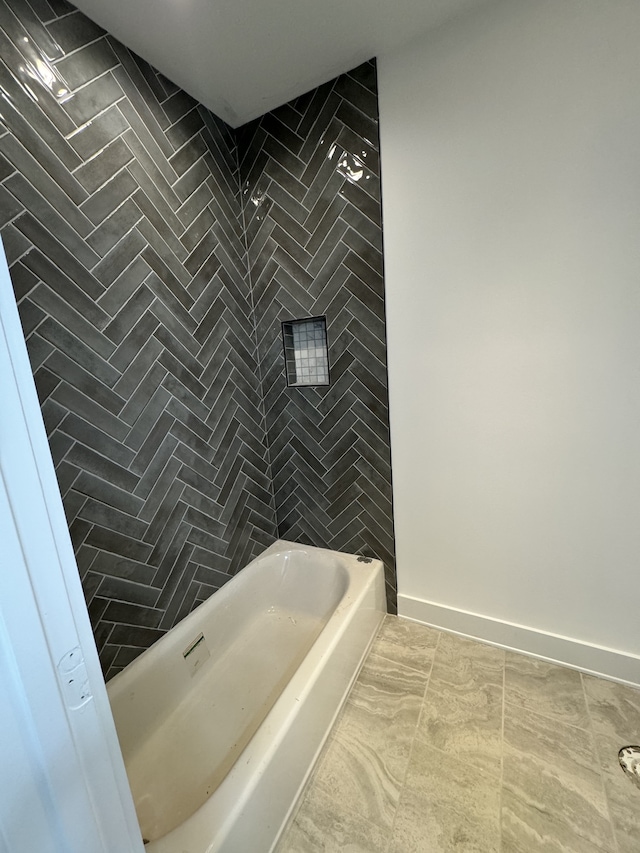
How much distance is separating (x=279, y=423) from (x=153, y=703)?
4.66 ft

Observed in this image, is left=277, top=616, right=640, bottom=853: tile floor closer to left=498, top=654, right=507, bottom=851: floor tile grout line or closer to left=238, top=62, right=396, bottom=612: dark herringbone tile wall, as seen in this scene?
left=498, top=654, right=507, bottom=851: floor tile grout line

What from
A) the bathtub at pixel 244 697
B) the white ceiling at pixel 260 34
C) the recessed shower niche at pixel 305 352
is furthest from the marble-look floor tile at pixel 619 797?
the white ceiling at pixel 260 34

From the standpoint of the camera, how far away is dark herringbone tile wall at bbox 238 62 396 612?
1637mm

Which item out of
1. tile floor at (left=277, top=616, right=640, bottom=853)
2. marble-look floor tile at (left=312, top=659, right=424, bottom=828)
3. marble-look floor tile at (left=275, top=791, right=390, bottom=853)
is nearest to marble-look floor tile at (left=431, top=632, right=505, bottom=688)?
tile floor at (left=277, top=616, right=640, bottom=853)

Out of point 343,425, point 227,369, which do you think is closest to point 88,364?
point 227,369

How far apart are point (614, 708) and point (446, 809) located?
82 cm

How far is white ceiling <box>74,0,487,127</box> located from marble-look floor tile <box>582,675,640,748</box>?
279cm

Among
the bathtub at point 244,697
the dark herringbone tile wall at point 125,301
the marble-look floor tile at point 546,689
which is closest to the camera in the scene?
the bathtub at point 244,697

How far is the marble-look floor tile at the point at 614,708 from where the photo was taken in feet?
4.24

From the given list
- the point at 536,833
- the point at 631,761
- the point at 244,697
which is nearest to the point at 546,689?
the point at 631,761

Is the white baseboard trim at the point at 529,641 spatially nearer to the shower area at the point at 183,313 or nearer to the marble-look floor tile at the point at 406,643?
the marble-look floor tile at the point at 406,643

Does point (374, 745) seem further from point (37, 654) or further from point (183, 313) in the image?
point (183, 313)

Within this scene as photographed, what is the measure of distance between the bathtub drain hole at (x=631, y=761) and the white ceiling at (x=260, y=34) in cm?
282

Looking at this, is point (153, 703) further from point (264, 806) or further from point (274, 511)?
point (274, 511)
